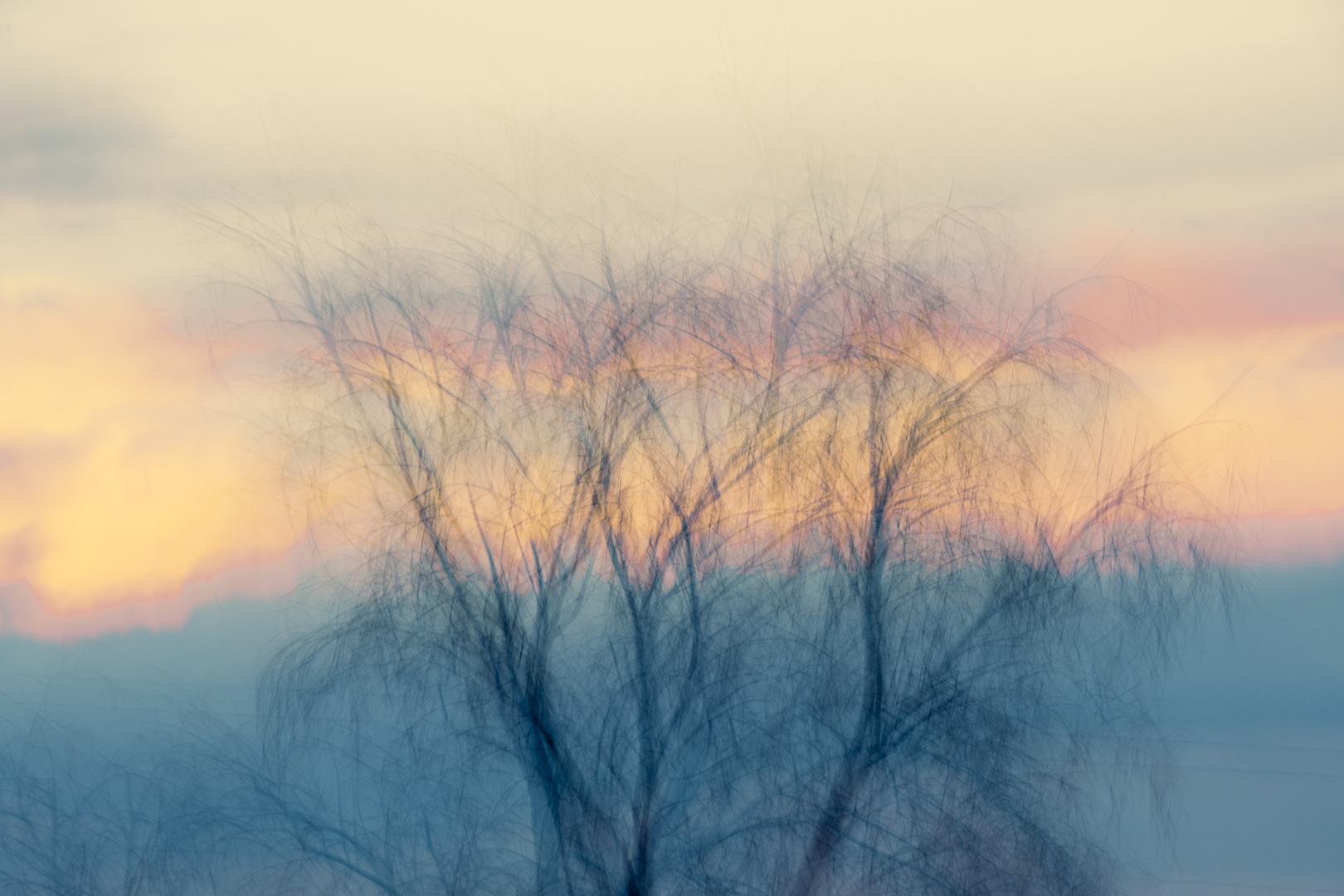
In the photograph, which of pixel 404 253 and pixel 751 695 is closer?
pixel 751 695

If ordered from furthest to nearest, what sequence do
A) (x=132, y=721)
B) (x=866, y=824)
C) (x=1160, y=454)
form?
(x=132, y=721)
(x=1160, y=454)
(x=866, y=824)

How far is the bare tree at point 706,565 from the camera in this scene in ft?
14.0

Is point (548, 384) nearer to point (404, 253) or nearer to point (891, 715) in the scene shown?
point (404, 253)

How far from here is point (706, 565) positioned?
4504mm

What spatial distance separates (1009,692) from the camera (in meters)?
4.29

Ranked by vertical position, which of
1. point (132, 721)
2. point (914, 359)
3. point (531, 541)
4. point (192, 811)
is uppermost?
point (914, 359)

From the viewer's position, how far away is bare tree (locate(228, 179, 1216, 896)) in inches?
168

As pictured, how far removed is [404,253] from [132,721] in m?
2.62

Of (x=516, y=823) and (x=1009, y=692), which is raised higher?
(x=1009, y=692)

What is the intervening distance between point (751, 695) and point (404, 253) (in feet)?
8.37

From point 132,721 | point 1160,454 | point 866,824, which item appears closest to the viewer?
point 866,824

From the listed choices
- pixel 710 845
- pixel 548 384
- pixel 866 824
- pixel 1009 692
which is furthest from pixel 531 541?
pixel 1009 692

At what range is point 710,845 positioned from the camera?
14.0 feet

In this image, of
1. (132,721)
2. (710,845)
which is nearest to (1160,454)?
(710,845)
